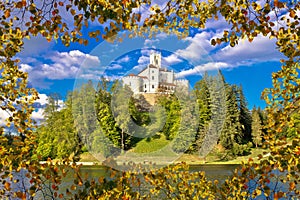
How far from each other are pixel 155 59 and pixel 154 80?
25cm

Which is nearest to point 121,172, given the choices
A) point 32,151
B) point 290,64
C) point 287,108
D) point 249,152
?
point 32,151

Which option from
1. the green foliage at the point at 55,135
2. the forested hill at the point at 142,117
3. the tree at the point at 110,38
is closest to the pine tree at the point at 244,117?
the green foliage at the point at 55,135

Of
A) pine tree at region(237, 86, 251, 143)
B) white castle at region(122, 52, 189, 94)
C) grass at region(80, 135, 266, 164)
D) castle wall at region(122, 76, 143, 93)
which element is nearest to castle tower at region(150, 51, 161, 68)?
white castle at region(122, 52, 189, 94)

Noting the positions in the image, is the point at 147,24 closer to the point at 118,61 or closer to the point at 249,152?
the point at 118,61

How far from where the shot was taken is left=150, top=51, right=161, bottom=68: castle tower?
11.2 ft

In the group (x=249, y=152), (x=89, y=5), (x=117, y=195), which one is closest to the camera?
(x=89, y=5)

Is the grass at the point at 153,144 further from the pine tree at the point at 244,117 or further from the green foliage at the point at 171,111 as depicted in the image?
the pine tree at the point at 244,117

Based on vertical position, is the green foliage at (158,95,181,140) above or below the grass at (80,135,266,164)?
above

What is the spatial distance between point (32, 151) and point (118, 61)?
1.36 metres

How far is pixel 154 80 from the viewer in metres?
3.60

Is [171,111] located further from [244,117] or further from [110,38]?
[244,117]

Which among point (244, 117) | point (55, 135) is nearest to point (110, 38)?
point (55, 135)

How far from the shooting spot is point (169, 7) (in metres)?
2.56

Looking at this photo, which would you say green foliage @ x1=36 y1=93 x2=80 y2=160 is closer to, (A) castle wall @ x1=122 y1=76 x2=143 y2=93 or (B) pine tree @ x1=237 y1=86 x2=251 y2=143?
(B) pine tree @ x1=237 y1=86 x2=251 y2=143
